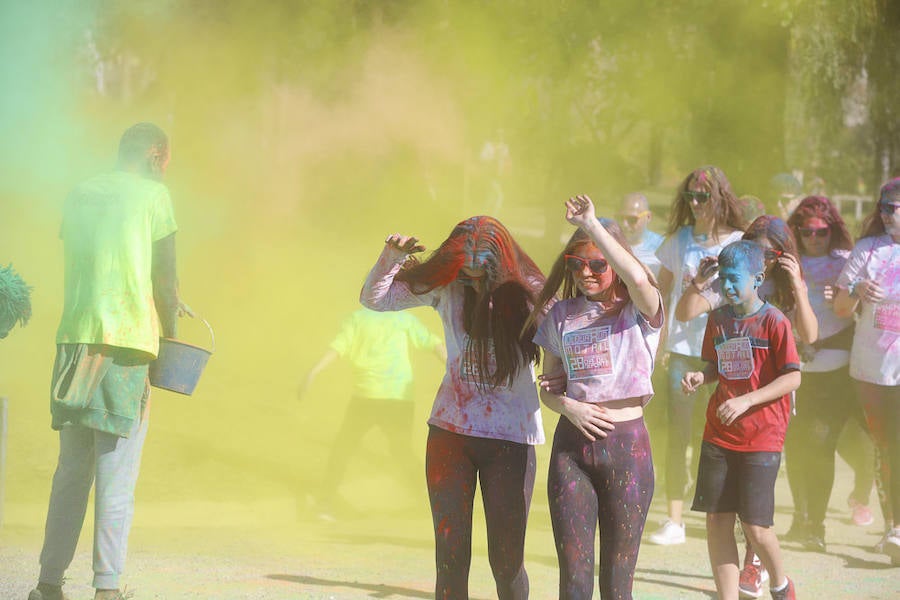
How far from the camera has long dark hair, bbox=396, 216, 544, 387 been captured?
4.02m

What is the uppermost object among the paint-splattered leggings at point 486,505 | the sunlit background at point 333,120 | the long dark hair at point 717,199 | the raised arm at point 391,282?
the sunlit background at point 333,120

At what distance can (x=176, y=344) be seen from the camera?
4.70m

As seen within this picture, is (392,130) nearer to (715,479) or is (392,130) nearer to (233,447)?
(233,447)

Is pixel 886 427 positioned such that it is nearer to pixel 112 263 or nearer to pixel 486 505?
pixel 486 505

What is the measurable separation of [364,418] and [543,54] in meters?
6.78

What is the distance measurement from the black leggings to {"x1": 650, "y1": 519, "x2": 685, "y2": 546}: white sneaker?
2.16 ft

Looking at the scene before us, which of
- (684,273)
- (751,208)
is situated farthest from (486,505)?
(751,208)

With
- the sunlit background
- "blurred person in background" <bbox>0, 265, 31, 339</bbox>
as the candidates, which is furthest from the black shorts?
the sunlit background

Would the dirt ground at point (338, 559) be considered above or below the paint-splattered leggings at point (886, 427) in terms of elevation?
below

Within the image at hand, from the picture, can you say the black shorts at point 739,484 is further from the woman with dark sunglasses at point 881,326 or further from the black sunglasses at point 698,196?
the black sunglasses at point 698,196

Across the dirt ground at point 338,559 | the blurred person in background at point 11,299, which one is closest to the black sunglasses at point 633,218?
the dirt ground at point 338,559

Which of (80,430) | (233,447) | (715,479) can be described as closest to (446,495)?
(715,479)

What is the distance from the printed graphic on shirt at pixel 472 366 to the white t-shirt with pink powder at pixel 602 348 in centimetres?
18

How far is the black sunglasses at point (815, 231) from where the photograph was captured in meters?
6.11
